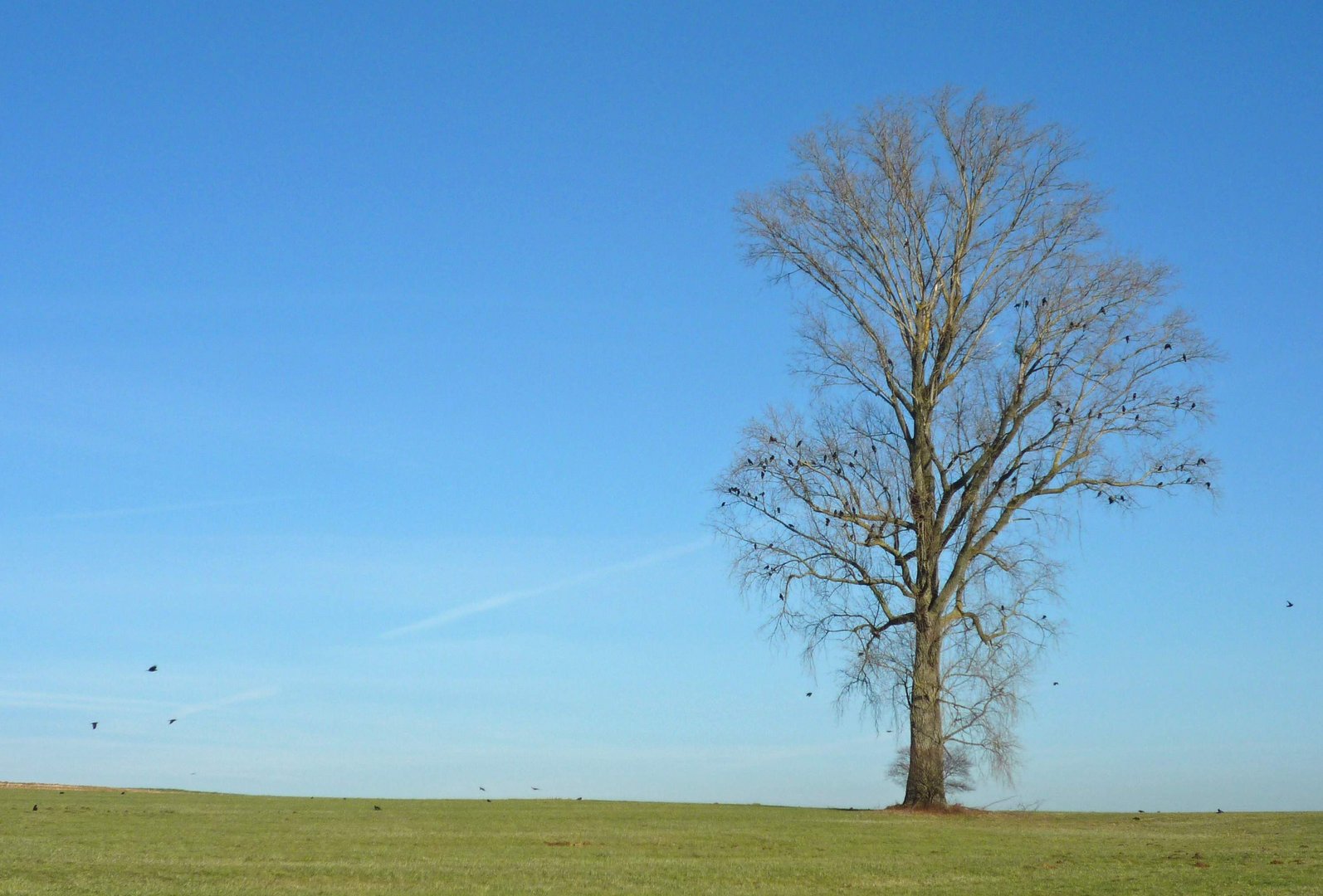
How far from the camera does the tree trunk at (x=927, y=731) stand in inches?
1093

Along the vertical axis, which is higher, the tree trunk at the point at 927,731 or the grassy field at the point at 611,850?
the tree trunk at the point at 927,731

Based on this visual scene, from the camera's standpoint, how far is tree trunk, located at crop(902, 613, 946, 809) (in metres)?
27.8

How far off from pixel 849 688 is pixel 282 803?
1267cm

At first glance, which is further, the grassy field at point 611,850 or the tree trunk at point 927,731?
the tree trunk at point 927,731

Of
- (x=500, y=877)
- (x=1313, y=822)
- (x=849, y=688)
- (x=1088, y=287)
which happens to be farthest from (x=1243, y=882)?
(x=1088, y=287)

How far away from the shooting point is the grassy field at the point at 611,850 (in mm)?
14688

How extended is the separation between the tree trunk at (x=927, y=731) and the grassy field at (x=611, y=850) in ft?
4.25

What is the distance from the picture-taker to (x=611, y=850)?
1853 centimetres

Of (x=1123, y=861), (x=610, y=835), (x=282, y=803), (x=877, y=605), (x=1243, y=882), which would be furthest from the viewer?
(x=877, y=605)

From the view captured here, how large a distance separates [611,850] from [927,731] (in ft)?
37.9

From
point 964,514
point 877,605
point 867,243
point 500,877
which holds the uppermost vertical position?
point 867,243

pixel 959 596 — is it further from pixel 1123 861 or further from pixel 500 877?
pixel 500 877

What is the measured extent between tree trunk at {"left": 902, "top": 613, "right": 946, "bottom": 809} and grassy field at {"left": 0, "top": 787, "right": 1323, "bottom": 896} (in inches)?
51.0

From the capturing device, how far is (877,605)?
28.6m
